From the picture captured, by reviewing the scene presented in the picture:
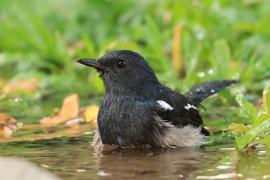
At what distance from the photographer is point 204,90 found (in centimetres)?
738

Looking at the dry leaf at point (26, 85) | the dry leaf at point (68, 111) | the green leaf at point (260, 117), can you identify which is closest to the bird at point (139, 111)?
the green leaf at point (260, 117)

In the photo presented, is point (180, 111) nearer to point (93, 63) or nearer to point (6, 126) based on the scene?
point (93, 63)

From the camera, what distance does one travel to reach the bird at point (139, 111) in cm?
614

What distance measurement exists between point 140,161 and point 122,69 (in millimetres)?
1262

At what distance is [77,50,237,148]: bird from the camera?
6.14m

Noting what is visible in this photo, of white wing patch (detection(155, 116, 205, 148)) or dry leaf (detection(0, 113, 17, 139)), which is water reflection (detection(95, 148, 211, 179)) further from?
dry leaf (detection(0, 113, 17, 139))

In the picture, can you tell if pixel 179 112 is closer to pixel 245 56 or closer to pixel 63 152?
pixel 63 152

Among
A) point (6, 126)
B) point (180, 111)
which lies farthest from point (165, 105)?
point (6, 126)

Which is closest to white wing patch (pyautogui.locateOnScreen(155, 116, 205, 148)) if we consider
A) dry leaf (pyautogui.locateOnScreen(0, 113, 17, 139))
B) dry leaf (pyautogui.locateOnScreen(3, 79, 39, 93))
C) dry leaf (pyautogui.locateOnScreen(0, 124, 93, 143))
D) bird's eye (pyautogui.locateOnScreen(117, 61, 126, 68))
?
bird's eye (pyautogui.locateOnScreen(117, 61, 126, 68))

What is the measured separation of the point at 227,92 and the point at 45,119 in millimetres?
1773

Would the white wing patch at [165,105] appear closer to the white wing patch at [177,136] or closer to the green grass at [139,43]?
the white wing patch at [177,136]

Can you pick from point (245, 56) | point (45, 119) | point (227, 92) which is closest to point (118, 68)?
point (45, 119)

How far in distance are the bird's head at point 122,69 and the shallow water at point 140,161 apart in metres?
0.56

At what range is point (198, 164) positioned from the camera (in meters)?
5.41
